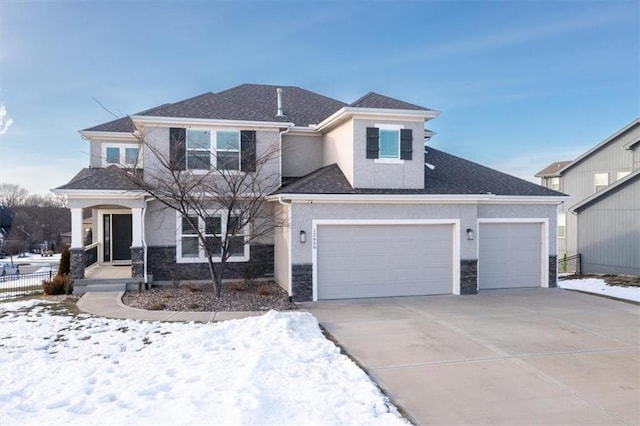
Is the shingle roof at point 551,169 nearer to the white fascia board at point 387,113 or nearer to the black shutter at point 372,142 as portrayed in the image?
the white fascia board at point 387,113

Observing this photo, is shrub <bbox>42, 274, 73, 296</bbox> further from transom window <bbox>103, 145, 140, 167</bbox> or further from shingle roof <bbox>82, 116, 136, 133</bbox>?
shingle roof <bbox>82, 116, 136, 133</bbox>

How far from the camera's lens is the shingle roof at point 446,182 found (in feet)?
40.6

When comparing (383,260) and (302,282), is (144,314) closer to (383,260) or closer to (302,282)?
(302,282)

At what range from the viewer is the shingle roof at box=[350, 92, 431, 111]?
41.7 feet

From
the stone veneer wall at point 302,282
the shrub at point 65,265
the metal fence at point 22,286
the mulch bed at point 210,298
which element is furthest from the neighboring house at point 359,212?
the metal fence at point 22,286

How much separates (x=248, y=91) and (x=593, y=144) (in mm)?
21431

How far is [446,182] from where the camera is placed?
45.5 feet

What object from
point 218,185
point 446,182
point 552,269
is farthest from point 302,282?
point 552,269

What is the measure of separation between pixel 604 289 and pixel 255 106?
45.4 feet

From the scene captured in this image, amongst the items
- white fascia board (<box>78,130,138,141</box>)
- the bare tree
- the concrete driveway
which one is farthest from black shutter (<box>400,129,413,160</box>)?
Answer: white fascia board (<box>78,130,138,141</box>)

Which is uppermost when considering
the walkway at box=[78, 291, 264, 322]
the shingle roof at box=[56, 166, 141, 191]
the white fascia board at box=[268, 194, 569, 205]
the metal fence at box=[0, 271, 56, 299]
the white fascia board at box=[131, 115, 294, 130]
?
the white fascia board at box=[131, 115, 294, 130]

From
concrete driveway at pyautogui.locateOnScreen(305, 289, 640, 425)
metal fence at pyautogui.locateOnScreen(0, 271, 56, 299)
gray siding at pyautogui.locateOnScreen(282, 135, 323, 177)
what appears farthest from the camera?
gray siding at pyautogui.locateOnScreen(282, 135, 323, 177)

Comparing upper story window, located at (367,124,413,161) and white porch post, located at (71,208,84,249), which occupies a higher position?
upper story window, located at (367,124,413,161)

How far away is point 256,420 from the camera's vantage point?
182 inches
